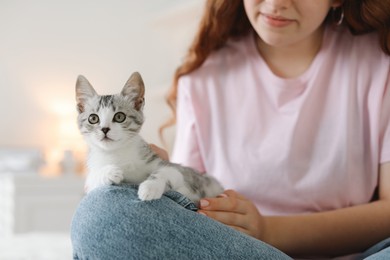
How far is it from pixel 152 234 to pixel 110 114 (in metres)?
0.17

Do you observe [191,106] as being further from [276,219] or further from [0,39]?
[0,39]

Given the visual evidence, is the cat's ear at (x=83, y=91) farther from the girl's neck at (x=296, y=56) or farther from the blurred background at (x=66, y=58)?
the blurred background at (x=66, y=58)

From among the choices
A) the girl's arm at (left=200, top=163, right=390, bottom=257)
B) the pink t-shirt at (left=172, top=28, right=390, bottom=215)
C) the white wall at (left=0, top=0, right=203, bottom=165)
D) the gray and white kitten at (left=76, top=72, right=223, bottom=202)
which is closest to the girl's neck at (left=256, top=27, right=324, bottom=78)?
the pink t-shirt at (left=172, top=28, right=390, bottom=215)

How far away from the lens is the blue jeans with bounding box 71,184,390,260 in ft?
2.29

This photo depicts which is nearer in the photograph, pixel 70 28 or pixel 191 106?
pixel 191 106

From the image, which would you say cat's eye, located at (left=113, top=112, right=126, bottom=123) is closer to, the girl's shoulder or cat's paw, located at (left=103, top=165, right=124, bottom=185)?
cat's paw, located at (left=103, top=165, right=124, bottom=185)

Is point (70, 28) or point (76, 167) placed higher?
point (70, 28)

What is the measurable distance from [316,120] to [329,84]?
0.33ft

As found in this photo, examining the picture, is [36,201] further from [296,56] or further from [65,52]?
[296,56]

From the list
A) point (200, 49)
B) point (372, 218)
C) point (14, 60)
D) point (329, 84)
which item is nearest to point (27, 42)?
point (14, 60)

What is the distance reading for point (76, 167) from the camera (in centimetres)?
316

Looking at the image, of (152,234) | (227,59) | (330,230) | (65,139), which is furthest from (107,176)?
(65,139)

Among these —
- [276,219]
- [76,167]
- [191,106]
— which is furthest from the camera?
[76,167]

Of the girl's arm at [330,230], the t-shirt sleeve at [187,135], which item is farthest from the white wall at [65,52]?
the girl's arm at [330,230]
